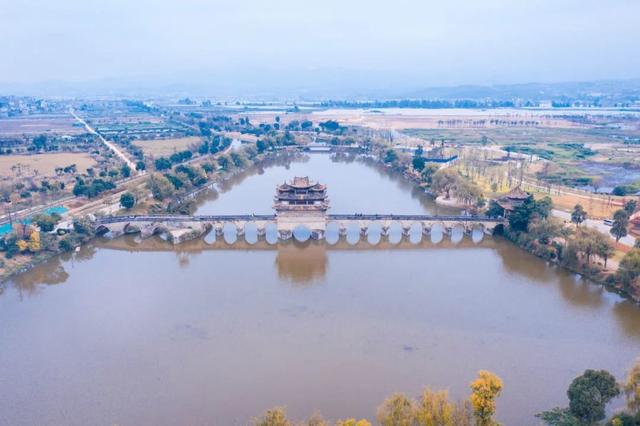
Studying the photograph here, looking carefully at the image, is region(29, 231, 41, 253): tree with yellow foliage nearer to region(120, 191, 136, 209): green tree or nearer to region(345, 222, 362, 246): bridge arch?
region(120, 191, 136, 209): green tree

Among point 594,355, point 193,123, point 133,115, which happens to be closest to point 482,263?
point 594,355

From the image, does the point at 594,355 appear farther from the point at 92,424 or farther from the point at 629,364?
the point at 92,424

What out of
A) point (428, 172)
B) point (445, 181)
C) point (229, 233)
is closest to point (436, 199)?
point (445, 181)

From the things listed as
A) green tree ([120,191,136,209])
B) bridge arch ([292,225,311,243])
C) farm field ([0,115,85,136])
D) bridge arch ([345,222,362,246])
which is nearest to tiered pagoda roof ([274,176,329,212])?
bridge arch ([292,225,311,243])

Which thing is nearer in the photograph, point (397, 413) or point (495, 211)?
point (397, 413)

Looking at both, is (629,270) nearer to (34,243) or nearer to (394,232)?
(394,232)

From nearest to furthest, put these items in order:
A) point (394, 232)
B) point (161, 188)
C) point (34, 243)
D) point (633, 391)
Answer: point (633, 391) < point (34, 243) < point (394, 232) < point (161, 188)
